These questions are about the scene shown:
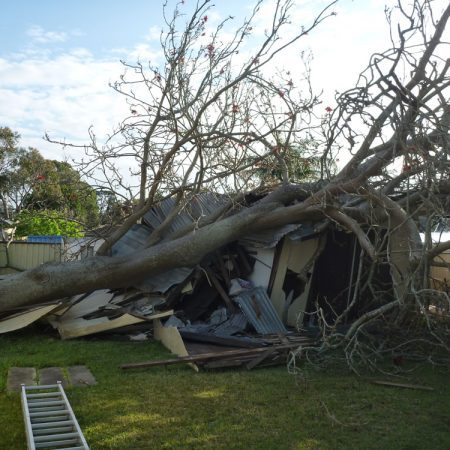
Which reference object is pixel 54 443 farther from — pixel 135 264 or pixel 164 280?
pixel 164 280

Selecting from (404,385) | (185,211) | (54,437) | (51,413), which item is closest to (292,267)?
(185,211)

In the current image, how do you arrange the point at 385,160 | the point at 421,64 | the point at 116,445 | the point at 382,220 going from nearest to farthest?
the point at 116,445 → the point at 421,64 → the point at 385,160 → the point at 382,220

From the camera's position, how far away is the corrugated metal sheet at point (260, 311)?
927cm

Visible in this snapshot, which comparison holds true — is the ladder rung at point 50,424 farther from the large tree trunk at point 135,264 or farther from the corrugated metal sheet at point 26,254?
the corrugated metal sheet at point 26,254

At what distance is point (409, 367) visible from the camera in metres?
7.66

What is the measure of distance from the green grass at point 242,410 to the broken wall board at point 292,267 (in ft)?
10.2

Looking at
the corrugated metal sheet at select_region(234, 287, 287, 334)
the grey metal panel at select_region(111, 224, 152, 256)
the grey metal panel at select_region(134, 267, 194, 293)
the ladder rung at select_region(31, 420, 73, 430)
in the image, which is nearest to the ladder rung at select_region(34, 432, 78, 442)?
the ladder rung at select_region(31, 420, 73, 430)

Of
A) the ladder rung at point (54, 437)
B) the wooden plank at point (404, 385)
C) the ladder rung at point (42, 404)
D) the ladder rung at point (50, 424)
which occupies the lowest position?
the wooden plank at point (404, 385)

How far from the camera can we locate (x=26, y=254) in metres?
20.1

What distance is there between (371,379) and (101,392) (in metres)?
3.19

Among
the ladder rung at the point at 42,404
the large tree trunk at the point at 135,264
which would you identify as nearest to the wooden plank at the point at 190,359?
the ladder rung at the point at 42,404

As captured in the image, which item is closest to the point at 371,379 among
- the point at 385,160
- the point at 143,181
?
the point at 385,160

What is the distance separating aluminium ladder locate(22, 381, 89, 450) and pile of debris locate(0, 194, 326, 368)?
268cm

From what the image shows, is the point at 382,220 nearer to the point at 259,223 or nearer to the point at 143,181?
the point at 259,223
